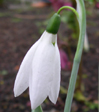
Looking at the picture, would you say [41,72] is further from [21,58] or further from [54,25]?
[21,58]

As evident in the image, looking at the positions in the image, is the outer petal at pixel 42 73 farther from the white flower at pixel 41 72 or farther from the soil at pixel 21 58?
the soil at pixel 21 58

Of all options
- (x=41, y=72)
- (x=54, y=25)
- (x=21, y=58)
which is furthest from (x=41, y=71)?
(x=21, y=58)

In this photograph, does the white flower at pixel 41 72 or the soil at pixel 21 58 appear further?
the soil at pixel 21 58

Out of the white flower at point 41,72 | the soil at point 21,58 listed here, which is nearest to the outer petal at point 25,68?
the white flower at point 41,72

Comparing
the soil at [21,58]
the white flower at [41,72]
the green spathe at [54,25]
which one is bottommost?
the soil at [21,58]

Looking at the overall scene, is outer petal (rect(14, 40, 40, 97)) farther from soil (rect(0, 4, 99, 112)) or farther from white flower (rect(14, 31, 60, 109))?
soil (rect(0, 4, 99, 112))

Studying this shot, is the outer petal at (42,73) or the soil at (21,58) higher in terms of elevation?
the outer petal at (42,73)


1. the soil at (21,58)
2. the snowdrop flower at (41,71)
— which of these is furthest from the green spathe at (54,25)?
the soil at (21,58)

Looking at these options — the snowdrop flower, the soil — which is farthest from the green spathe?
the soil
